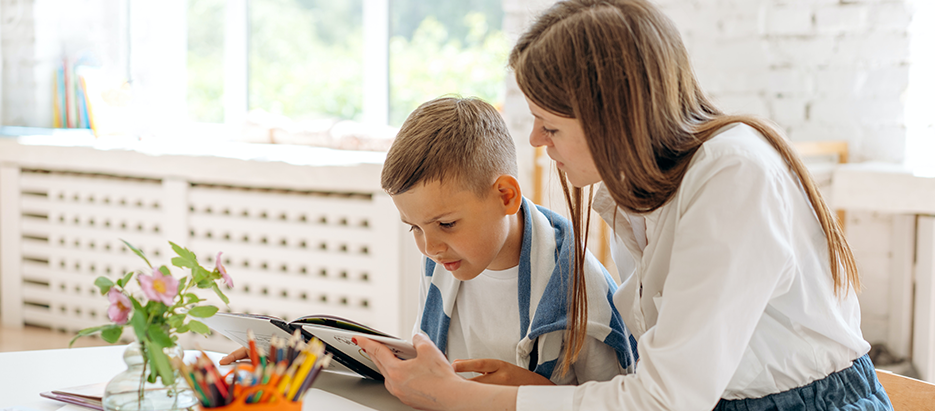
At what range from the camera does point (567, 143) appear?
0.81 m

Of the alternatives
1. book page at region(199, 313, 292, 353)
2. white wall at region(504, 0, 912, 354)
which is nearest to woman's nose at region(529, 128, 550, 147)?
book page at region(199, 313, 292, 353)

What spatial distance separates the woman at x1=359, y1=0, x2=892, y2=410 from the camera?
70 cm

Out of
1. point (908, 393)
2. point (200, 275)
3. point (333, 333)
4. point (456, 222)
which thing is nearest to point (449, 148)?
point (456, 222)

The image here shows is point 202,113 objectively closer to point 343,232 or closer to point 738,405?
point 343,232

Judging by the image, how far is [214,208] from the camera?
8.31 feet

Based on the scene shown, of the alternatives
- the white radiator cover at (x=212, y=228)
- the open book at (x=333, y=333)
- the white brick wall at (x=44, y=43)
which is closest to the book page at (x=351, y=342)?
the open book at (x=333, y=333)

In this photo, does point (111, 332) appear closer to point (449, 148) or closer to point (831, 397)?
point (449, 148)

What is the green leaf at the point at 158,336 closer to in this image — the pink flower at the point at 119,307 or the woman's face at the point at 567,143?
the pink flower at the point at 119,307

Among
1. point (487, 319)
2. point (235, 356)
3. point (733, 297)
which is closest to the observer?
point (733, 297)

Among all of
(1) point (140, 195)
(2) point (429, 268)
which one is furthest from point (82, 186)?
(2) point (429, 268)

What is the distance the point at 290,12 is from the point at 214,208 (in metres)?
0.87

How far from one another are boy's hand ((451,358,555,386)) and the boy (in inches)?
2.3

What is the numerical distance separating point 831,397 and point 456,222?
0.51 meters

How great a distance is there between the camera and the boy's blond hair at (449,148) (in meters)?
1.03
